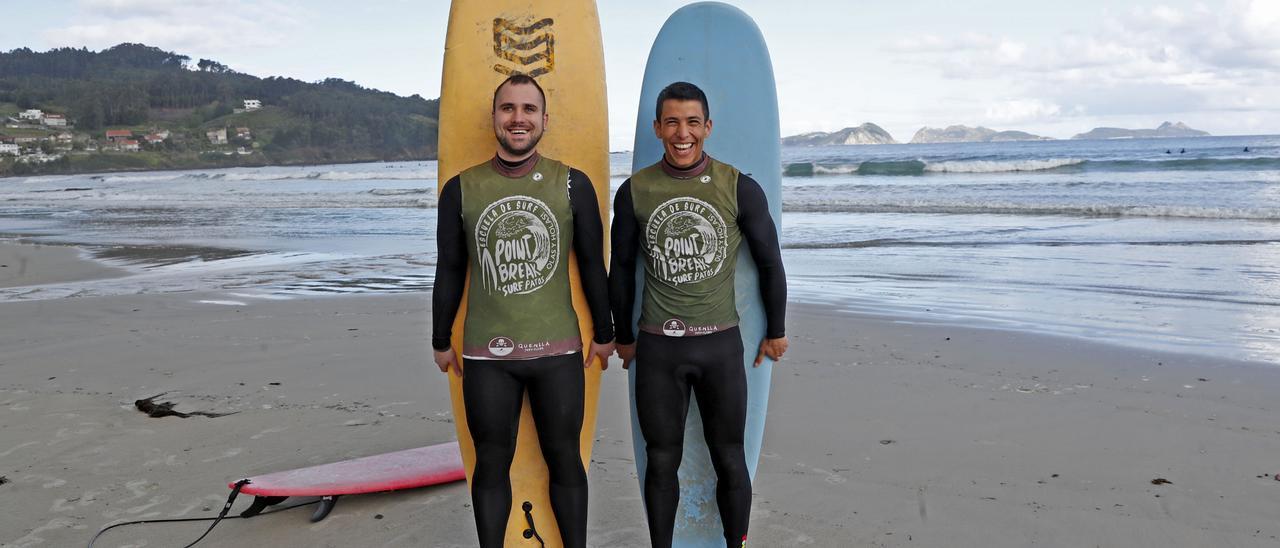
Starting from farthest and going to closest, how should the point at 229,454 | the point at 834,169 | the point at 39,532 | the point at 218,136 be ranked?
the point at 218,136
the point at 834,169
the point at 229,454
the point at 39,532

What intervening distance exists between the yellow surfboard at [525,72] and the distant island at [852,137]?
325ft

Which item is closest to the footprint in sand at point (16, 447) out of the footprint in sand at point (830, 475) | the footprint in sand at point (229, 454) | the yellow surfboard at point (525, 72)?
the footprint in sand at point (229, 454)

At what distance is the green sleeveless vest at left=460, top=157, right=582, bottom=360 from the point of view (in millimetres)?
2439

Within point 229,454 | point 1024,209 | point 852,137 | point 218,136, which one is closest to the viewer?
point 229,454

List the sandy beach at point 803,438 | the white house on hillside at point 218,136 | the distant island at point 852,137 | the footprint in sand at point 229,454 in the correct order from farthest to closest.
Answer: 1. the distant island at point 852,137
2. the white house on hillside at point 218,136
3. the footprint in sand at point 229,454
4. the sandy beach at point 803,438

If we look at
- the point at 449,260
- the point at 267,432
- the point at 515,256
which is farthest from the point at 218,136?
the point at 515,256

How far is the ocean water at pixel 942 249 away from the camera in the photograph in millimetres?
6406

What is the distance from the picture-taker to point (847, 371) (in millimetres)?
4828

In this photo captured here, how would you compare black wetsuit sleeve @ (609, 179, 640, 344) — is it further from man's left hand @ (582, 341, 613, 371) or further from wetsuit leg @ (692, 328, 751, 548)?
wetsuit leg @ (692, 328, 751, 548)

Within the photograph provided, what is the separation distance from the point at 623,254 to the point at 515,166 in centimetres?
37

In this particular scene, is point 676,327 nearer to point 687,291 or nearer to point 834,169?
point 687,291

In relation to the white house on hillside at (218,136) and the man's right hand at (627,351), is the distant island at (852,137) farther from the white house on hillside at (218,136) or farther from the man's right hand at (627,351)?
the man's right hand at (627,351)

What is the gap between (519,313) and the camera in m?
2.45

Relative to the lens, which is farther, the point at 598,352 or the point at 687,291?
the point at 598,352
